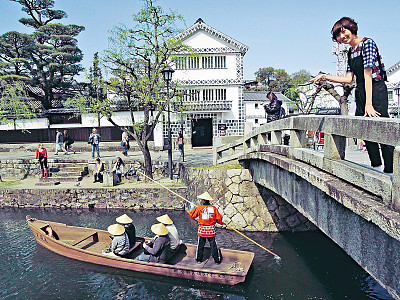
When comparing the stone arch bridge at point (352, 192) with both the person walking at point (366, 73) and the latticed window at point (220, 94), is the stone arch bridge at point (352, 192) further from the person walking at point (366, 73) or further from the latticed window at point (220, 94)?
the latticed window at point (220, 94)

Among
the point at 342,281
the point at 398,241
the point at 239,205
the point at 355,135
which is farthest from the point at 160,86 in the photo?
the point at 398,241

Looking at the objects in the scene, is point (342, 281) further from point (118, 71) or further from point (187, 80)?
point (187, 80)

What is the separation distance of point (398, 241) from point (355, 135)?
4.95 ft

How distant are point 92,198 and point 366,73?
54.2ft

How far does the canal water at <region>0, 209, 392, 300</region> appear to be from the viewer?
9.16m

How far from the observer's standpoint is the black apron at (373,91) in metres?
4.19

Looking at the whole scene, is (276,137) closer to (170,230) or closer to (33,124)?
(170,230)

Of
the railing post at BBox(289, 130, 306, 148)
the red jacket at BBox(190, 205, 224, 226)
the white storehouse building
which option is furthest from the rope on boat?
the white storehouse building

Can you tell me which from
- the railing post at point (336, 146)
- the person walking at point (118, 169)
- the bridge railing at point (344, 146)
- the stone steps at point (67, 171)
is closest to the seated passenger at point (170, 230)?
the bridge railing at point (344, 146)

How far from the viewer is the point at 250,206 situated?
44.1ft

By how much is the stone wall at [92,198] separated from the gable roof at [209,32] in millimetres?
14779

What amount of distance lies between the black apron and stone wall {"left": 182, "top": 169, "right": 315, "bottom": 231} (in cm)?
905

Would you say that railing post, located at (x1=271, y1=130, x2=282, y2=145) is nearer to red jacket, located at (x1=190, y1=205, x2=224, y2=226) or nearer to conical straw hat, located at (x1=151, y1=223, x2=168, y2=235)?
red jacket, located at (x1=190, y1=205, x2=224, y2=226)

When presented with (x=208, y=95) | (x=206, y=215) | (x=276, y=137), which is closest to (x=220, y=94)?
(x=208, y=95)
